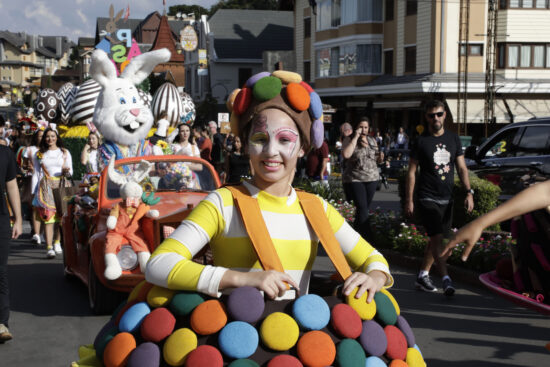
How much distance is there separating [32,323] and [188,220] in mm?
4716

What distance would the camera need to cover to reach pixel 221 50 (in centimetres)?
5972

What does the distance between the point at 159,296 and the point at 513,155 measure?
10068mm

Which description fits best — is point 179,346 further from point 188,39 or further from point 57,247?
point 188,39

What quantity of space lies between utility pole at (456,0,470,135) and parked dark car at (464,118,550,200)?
21.0 m

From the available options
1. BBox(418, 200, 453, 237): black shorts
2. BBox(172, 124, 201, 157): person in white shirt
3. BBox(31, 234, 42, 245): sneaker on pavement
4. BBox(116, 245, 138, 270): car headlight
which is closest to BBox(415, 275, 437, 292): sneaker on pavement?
BBox(418, 200, 453, 237): black shorts

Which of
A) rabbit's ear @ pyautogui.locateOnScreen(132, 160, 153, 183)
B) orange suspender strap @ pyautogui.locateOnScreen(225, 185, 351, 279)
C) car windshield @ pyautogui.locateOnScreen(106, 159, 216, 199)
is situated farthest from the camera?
car windshield @ pyautogui.locateOnScreen(106, 159, 216, 199)

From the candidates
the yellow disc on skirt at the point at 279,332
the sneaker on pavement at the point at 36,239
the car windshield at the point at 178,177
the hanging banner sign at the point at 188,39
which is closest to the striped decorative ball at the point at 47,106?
the sneaker on pavement at the point at 36,239

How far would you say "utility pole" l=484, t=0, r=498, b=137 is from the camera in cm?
3294

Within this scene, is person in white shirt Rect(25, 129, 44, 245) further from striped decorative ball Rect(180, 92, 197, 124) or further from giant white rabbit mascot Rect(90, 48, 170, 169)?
striped decorative ball Rect(180, 92, 197, 124)

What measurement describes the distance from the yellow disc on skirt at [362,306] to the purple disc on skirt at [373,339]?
0.08ft

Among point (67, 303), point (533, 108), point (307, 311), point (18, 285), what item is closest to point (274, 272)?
point (307, 311)

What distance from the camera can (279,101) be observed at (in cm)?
288

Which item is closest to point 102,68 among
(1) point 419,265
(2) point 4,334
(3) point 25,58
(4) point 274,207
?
(2) point 4,334

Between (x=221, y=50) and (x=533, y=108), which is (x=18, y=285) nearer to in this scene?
(x=533, y=108)
